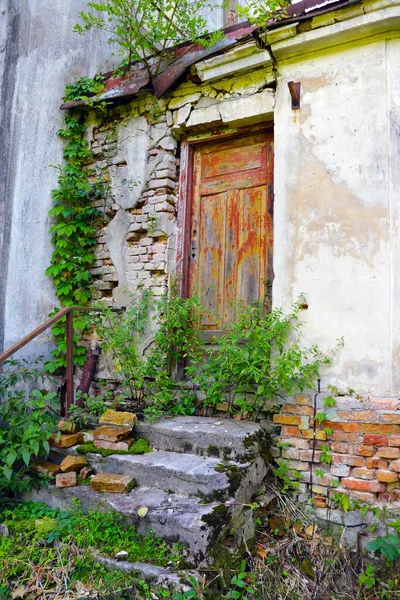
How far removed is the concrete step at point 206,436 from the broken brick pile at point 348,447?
269mm

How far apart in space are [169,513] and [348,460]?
1321 mm

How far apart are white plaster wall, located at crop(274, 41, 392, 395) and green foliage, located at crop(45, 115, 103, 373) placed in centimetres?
207

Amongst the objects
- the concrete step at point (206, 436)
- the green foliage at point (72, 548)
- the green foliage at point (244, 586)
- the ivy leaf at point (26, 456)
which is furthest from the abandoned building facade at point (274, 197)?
the ivy leaf at point (26, 456)

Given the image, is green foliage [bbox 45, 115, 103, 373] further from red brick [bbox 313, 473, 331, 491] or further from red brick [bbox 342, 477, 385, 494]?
red brick [bbox 342, 477, 385, 494]

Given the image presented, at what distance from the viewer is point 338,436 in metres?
3.34

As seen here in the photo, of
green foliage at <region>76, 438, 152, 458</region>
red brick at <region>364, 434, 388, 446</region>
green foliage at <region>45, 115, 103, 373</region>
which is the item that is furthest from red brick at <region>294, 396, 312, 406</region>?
green foliage at <region>45, 115, 103, 373</region>

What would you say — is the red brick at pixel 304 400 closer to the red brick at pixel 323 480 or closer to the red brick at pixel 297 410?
the red brick at pixel 297 410

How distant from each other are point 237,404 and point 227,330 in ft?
2.61

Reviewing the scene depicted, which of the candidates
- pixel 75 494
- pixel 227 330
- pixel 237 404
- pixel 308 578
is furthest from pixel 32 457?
pixel 308 578

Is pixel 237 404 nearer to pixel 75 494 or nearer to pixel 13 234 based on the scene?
pixel 75 494

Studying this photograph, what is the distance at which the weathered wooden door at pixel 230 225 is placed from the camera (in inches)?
167

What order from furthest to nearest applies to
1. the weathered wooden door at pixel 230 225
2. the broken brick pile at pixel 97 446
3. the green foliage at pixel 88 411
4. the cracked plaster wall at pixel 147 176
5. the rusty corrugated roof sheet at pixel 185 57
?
the cracked plaster wall at pixel 147 176
the weathered wooden door at pixel 230 225
the green foliage at pixel 88 411
the rusty corrugated roof sheet at pixel 185 57
the broken brick pile at pixel 97 446

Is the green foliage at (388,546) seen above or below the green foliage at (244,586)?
above

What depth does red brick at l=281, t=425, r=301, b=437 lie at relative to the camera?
3512 millimetres
